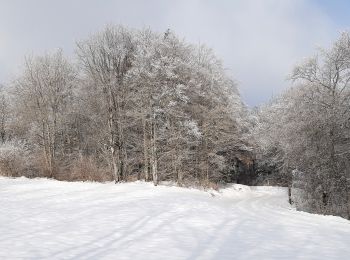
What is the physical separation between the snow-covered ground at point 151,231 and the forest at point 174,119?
458 inches

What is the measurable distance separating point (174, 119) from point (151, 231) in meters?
21.4

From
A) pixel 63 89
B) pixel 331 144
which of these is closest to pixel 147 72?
pixel 331 144

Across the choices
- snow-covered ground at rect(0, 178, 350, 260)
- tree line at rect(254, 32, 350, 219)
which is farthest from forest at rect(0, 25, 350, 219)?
snow-covered ground at rect(0, 178, 350, 260)

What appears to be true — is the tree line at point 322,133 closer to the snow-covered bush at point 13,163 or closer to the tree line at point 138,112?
the tree line at point 138,112

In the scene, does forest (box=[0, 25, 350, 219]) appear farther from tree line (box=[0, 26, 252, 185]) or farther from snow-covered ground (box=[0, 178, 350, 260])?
snow-covered ground (box=[0, 178, 350, 260])

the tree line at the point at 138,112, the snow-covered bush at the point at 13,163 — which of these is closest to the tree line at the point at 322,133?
the tree line at the point at 138,112

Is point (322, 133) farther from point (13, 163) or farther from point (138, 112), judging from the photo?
point (13, 163)

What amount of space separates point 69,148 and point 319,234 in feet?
125

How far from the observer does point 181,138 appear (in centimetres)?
3341

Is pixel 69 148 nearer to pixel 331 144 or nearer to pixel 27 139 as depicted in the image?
pixel 27 139

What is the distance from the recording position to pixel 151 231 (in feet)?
44.0

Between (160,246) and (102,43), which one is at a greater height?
(102,43)

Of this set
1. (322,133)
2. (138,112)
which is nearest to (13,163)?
(138,112)

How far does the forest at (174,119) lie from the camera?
3142cm
